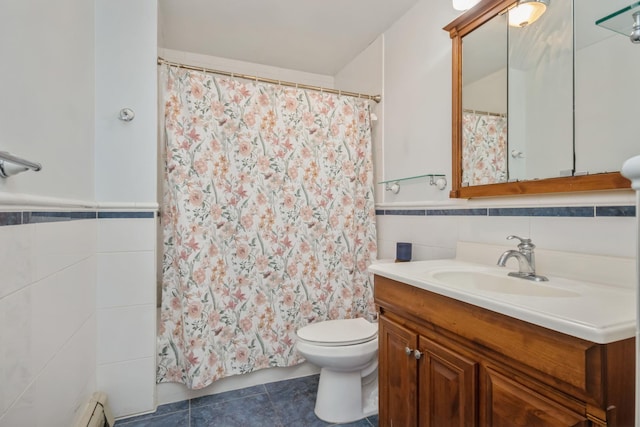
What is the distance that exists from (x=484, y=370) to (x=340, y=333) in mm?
914

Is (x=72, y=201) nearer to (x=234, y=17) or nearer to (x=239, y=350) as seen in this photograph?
(x=239, y=350)

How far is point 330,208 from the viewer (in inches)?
83.6

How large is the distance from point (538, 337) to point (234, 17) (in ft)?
7.58

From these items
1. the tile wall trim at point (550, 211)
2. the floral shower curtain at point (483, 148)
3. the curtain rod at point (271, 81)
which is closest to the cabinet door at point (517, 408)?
the tile wall trim at point (550, 211)

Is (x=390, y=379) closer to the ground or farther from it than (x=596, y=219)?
closer to the ground

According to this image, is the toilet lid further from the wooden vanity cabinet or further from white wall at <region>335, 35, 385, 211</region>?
white wall at <region>335, 35, 385, 211</region>

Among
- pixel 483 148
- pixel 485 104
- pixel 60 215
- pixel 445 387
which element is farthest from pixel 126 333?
pixel 485 104

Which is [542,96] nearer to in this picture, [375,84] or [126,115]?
[375,84]

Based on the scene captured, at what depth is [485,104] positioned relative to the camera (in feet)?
4.87

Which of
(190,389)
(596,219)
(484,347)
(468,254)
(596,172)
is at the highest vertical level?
(596,172)

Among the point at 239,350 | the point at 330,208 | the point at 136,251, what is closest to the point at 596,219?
the point at 330,208

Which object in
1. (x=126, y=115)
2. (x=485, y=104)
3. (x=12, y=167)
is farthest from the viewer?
(x=126, y=115)

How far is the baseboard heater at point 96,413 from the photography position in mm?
1323

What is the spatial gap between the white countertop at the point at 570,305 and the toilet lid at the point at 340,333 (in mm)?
610
